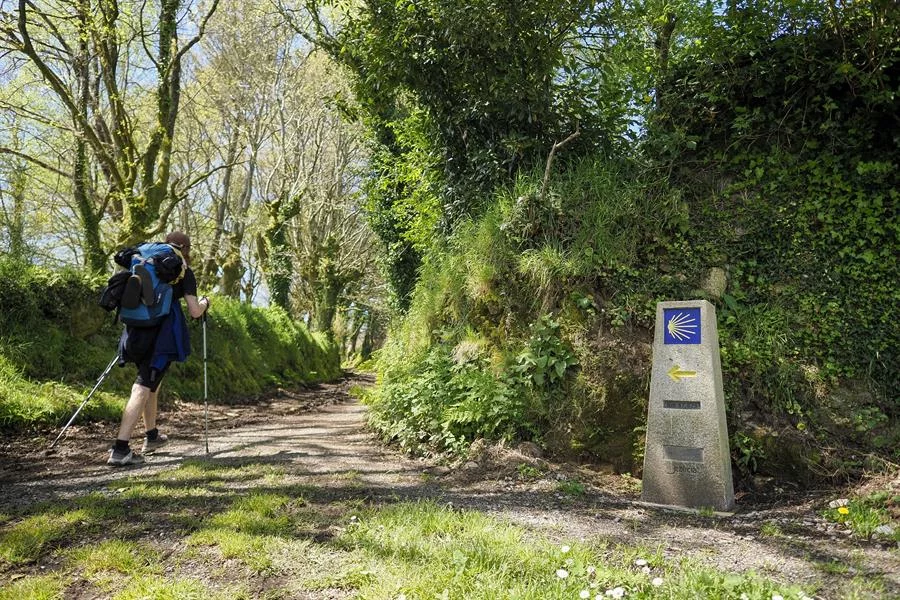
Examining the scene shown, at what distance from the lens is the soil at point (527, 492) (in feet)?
10.5

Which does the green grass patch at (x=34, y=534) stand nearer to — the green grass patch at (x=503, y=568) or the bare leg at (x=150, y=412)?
the green grass patch at (x=503, y=568)

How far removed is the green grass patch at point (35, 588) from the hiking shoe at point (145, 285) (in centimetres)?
318

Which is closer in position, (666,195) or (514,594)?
(514,594)

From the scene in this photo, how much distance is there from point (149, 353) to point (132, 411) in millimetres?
590

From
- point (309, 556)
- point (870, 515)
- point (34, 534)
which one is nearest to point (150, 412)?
point (34, 534)

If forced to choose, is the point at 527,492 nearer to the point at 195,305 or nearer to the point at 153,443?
the point at 195,305

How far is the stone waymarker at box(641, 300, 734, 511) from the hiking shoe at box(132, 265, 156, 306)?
4.91 meters

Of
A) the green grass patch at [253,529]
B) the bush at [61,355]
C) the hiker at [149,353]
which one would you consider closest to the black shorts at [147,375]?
the hiker at [149,353]

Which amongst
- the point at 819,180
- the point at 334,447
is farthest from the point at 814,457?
the point at 334,447

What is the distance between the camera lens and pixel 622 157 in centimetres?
728

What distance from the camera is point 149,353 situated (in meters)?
5.55

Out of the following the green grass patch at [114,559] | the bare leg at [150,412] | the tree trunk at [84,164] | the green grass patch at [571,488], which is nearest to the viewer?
the green grass patch at [114,559]

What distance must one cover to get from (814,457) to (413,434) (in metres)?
4.00

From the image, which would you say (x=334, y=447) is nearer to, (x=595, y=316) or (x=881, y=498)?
(x=595, y=316)
